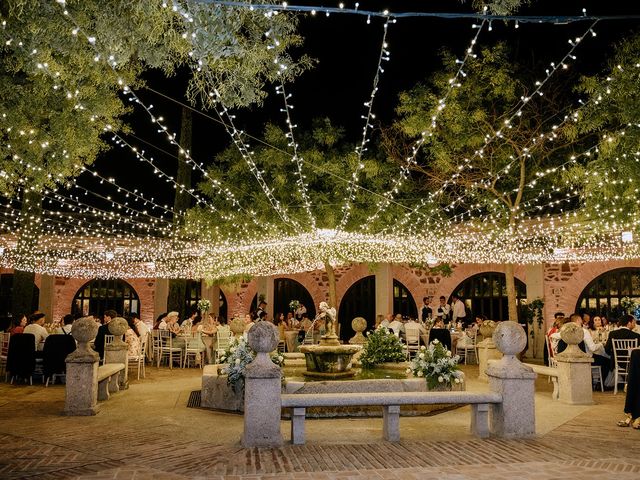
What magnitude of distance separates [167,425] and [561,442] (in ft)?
14.9

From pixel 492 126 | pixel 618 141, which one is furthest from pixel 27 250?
pixel 618 141

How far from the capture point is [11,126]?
8.20m

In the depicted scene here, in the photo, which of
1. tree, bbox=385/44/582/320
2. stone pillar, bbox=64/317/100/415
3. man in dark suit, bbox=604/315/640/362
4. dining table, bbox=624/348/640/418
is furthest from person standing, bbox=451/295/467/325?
stone pillar, bbox=64/317/100/415

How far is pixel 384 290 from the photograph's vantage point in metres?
21.0

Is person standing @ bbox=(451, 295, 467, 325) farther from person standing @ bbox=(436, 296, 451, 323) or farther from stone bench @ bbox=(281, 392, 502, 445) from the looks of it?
stone bench @ bbox=(281, 392, 502, 445)

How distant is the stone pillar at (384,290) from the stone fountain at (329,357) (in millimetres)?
11400

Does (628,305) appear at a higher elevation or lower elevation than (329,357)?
higher

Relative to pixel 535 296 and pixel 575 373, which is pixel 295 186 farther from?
pixel 575 373

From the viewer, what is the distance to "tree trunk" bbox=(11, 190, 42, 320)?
15586 mm

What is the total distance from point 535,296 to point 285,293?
9363 mm

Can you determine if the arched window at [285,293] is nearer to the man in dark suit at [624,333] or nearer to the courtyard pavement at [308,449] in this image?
the man in dark suit at [624,333]

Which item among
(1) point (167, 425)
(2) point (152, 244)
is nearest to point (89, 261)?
(2) point (152, 244)

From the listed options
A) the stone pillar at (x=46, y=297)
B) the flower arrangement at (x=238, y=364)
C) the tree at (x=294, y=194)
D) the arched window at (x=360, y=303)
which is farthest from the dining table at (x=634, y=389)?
the stone pillar at (x=46, y=297)

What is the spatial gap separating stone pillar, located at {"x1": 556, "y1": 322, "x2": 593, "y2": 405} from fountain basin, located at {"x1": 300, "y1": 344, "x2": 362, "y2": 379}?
3.13 meters
